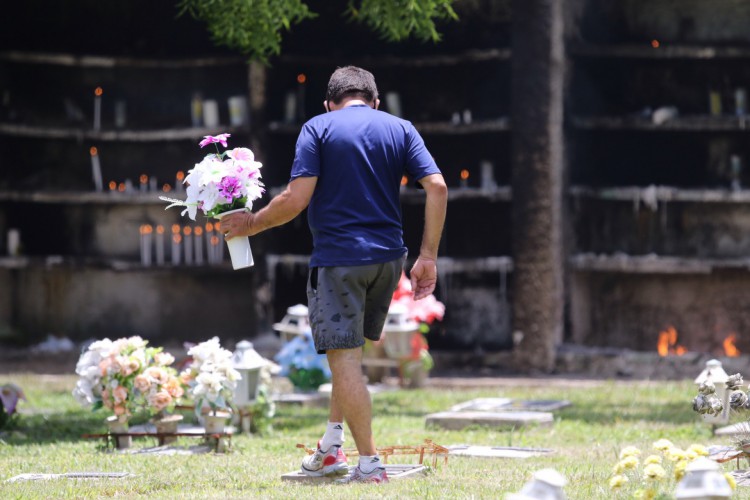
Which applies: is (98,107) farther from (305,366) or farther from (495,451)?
(495,451)

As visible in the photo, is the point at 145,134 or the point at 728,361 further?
the point at 145,134

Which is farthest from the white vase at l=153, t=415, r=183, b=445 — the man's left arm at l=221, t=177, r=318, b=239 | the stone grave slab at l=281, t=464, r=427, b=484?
the man's left arm at l=221, t=177, r=318, b=239

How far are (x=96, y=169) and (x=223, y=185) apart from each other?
437 inches

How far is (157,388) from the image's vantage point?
29.2 feet

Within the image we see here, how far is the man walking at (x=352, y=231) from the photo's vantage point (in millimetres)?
6836

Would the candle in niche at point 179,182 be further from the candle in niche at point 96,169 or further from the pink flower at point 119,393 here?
the pink flower at point 119,393

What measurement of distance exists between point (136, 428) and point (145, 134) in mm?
8338

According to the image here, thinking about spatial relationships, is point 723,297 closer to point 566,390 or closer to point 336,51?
point 566,390

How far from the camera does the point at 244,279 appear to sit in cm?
1798

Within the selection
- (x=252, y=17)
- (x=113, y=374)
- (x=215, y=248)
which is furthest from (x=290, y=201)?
(x=215, y=248)

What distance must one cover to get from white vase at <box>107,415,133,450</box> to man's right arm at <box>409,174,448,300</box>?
2.84 meters

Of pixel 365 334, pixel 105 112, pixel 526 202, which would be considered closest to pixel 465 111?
pixel 526 202

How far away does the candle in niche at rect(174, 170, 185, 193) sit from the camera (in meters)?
17.7

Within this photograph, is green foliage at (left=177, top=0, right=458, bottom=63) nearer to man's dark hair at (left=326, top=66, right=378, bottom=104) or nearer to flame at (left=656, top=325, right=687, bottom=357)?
man's dark hair at (left=326, top=66, right=378, bottom=104)
